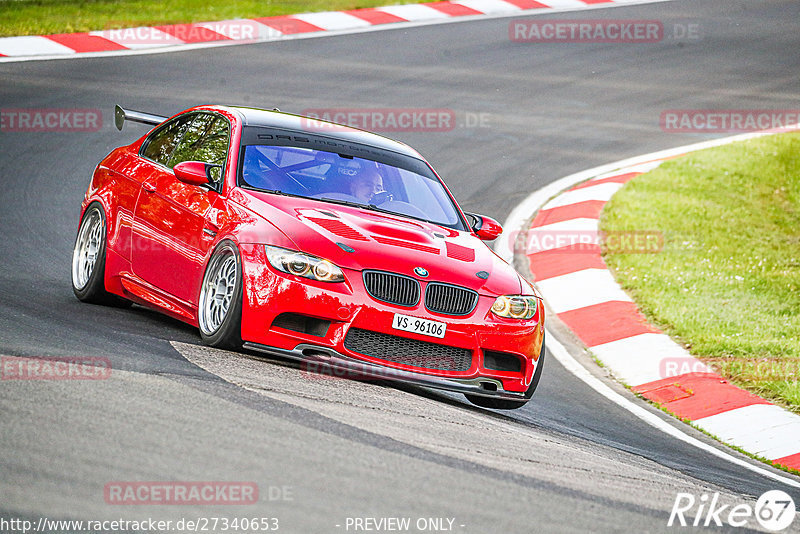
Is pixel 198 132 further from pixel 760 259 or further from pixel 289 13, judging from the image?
pixel 289 13

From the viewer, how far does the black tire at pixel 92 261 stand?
8.03m

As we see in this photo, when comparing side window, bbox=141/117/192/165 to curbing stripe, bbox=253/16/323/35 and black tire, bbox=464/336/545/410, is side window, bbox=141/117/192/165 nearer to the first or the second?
black tire, bbox=464/336/545/410

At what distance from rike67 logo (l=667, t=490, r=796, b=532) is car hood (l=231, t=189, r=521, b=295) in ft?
6.65

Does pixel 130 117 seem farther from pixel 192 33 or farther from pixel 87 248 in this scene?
pixel 192 33

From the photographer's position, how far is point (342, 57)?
17.7 metres

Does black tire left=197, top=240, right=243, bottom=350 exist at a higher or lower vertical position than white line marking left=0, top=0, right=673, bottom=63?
lower

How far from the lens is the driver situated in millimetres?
7463

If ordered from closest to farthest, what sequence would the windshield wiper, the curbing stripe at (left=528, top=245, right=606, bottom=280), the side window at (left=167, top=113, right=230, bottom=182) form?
the windshield wiper, the side window at (left=167, top=113, right=230, bottom=182), the curbing stripe at (left=528, top=245, right=606, bottom=280)

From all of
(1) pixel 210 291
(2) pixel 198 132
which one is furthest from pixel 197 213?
(2) pixel 198 132

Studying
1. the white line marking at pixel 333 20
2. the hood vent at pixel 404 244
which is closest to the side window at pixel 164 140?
the hood vent at pixel 404 244

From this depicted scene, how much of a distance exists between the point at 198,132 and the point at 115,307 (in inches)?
55.5

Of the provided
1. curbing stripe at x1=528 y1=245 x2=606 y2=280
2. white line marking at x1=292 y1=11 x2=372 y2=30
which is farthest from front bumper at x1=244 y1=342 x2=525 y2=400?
white line marking at x1=292 y1=11 x2=372 y2=30

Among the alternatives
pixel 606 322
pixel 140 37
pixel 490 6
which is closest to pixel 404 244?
pixel 606 322

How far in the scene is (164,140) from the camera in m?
8.27
